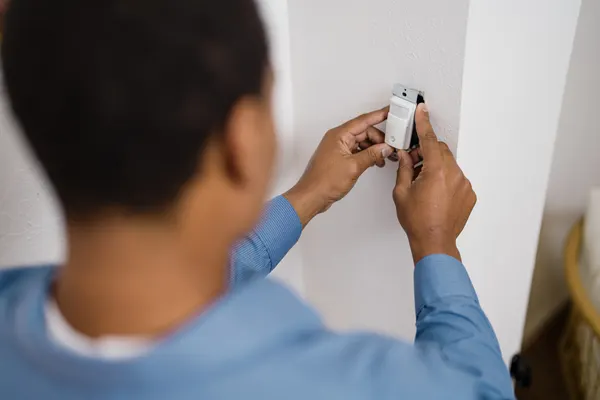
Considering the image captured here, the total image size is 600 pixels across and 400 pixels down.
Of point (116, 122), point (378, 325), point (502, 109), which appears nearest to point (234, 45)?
point (116, 122)

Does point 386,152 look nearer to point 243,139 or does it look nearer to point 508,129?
point 508,129

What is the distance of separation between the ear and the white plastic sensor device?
34cm

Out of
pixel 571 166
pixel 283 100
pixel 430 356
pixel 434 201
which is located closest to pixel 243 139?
pixel 430 356

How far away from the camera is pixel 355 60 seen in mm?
736

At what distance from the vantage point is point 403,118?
2.27 ft

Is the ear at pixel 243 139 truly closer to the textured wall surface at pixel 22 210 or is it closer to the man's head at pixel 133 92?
the man's head at pixel 133 92

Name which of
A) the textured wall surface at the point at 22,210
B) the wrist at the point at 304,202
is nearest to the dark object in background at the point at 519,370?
the wrist at the point at 304,202

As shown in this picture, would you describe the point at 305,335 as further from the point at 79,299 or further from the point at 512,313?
the point at 512,313

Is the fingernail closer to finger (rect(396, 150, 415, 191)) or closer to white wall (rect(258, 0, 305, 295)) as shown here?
finger (rect(396, 150, 415, 191))

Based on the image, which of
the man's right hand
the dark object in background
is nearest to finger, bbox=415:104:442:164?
the man's right hand

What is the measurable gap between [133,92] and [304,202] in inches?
18.4

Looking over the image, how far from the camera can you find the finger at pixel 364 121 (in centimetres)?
73

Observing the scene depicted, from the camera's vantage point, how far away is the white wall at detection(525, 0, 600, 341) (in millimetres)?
1220

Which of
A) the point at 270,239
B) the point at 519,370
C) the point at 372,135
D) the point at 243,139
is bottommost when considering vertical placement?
the point at 519,370
